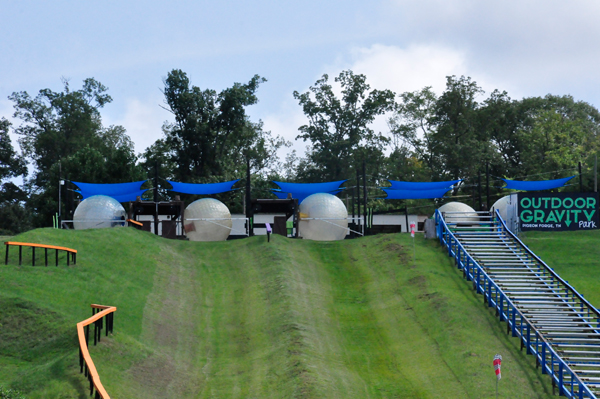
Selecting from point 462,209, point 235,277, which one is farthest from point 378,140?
point 235,277

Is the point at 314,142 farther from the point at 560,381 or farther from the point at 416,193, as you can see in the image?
the point at 560,381

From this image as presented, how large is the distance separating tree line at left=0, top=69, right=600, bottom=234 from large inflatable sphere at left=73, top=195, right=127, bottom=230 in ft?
75.4

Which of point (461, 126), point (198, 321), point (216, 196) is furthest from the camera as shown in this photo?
point (461, 126)

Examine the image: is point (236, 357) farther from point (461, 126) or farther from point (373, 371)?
point (461, 126)

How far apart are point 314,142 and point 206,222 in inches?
1505

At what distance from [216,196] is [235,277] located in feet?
119

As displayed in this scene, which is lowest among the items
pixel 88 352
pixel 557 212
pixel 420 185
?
pixel 88 352

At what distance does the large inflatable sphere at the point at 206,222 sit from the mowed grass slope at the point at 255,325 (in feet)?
21.6

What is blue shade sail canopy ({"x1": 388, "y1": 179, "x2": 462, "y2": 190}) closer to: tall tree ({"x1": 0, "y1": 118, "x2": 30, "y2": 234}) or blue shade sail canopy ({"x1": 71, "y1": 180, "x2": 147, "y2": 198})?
blue shade sail canopy ({"x1": 71, "y1": 180, "x2": 147, "y2": 198})

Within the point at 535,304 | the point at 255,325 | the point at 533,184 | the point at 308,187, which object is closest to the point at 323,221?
the point at 308,187

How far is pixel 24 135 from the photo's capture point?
8219 cm

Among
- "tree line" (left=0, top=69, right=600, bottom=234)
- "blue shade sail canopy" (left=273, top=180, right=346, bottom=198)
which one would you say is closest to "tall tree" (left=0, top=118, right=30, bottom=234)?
"tree line" (left=0, top=69, right=600, bottom=234)

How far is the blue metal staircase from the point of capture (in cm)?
2088

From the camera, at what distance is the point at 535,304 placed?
26.6 metres
